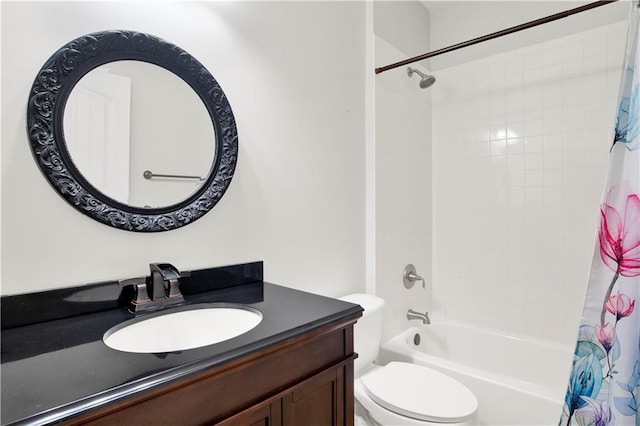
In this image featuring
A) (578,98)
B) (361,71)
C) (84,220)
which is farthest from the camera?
(578,98)

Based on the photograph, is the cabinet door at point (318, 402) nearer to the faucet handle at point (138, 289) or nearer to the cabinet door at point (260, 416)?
the cabinet door at point (260, 416)

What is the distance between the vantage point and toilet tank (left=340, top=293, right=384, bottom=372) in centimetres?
159

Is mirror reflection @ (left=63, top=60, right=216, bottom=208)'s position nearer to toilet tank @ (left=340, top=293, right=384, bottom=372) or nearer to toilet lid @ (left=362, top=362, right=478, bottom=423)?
toilet tank @ (left=340, top=293, right=384, bottom=372)

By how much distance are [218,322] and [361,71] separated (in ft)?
5.18

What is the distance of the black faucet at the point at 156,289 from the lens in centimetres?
96

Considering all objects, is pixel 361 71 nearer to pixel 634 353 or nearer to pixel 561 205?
pixel 561 205

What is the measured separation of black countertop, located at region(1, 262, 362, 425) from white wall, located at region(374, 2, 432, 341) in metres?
1.10

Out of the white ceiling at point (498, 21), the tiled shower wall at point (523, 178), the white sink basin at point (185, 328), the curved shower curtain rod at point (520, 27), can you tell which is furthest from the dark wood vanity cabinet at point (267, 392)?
→ the white ceiling at point (498, 21)

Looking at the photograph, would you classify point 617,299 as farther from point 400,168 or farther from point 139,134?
point 139,134

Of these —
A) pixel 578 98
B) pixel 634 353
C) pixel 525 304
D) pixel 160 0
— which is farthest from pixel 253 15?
pixel 525 304

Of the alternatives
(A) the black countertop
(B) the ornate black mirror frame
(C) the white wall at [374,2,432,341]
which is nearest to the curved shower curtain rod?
(C) the white wall at [374,2,432,341]

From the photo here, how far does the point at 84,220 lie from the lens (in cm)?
95

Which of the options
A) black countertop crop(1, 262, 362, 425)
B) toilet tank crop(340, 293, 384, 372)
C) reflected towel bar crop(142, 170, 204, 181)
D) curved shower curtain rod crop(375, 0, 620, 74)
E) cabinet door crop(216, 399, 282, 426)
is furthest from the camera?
toilet tank crop(340, 293, 384, 372)

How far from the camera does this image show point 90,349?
2.31ft
